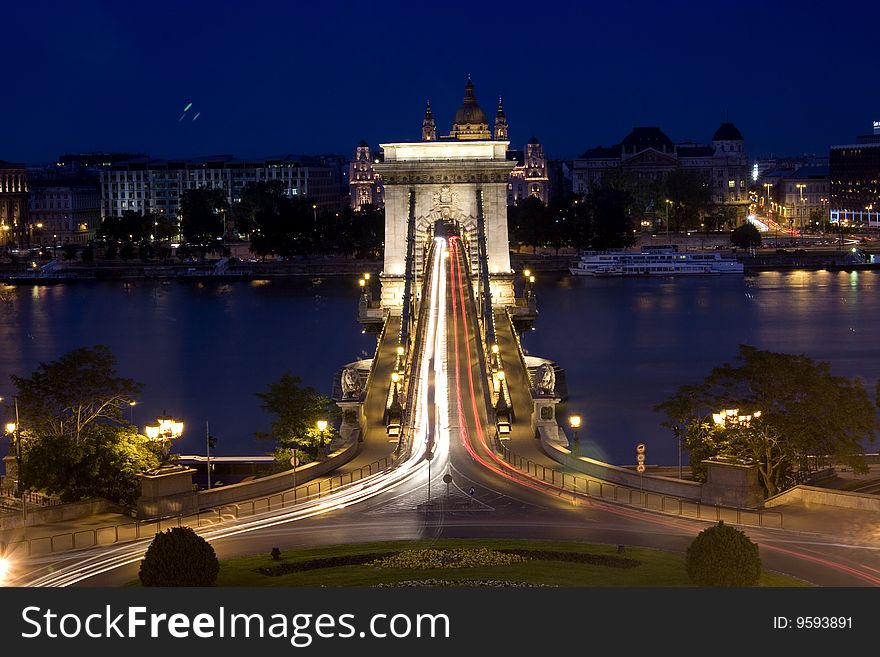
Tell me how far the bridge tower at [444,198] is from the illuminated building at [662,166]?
Answer: 106 metres

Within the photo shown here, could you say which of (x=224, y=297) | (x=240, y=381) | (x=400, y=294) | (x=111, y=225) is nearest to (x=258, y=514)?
(x=240, y=381)

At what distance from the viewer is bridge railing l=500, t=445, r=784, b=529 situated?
91.4 ft

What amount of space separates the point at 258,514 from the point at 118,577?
4997 mm

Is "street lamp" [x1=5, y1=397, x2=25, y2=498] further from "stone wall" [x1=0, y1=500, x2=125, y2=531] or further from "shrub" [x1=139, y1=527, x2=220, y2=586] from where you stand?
"shrub" [x1=139, y1=527, x2=220, y2=586]

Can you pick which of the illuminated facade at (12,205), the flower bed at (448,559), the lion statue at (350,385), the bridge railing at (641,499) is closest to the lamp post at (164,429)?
the flower bed at (448,559)

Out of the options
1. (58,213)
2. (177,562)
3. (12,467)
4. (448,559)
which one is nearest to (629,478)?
(448,559)

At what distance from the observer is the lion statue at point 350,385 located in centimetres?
4309

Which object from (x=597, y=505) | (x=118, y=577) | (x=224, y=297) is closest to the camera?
(x=118, y=577)

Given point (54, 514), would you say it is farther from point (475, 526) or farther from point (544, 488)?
point (544, 488)

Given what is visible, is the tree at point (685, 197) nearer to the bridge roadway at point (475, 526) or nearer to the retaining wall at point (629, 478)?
the bridge roadway at point (475, 526)

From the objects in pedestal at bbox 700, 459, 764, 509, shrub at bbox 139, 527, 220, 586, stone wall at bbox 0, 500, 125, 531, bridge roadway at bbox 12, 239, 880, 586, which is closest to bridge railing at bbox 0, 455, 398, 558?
bridge roadway at bbox 12, 239, 880, 586

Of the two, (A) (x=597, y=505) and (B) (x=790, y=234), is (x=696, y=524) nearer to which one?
(A) (x=597, y=505)

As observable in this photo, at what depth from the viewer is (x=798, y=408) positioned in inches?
1314

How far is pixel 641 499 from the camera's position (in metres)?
29.7
